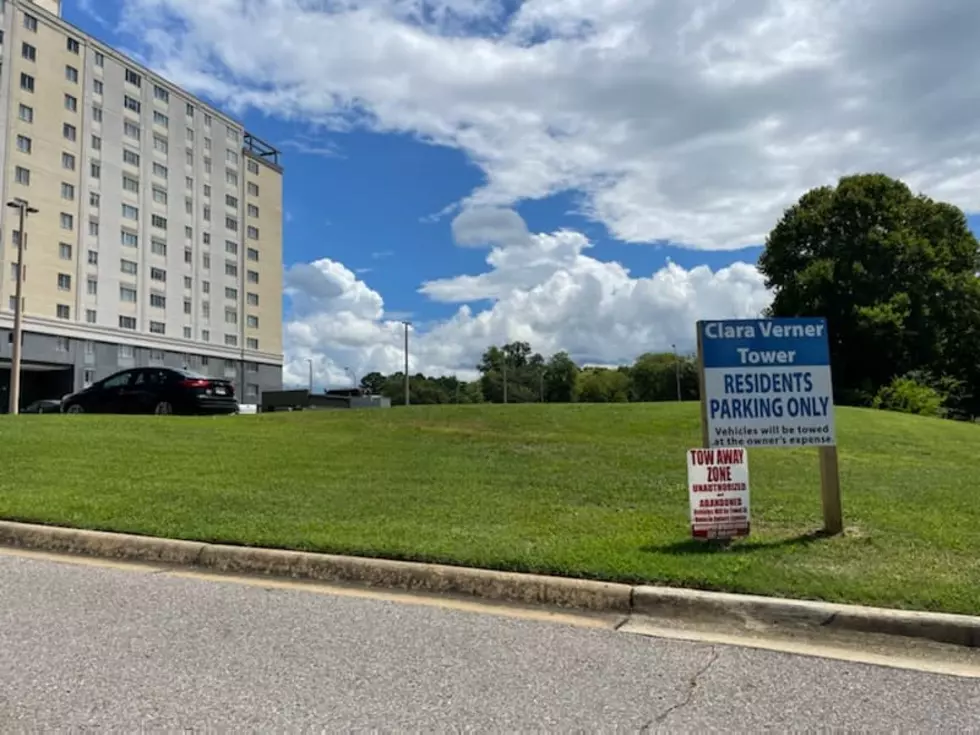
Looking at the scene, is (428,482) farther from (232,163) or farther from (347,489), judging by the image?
(232,163)

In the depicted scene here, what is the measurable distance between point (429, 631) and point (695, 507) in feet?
8.86

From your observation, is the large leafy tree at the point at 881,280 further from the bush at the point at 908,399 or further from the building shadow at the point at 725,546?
the building shadow at the point at 725,546

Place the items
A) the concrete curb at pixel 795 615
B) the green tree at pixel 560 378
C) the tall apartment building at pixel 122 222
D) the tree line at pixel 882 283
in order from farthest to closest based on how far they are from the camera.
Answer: the green tree at pixel 560 378, the tall apartment building at pixel 122 222, the tree line at pixel 882 283, the concrete curb at pixel 795 615

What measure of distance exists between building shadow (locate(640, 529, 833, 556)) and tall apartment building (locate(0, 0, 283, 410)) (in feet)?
203

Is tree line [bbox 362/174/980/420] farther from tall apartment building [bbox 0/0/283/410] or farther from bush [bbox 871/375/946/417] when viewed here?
tall apartment building [bbox 0/0/283/410]

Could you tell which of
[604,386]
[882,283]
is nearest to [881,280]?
[882,283]

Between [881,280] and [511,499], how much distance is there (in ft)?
142

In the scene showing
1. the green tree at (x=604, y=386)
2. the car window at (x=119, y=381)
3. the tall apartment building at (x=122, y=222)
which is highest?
the tall apartment building at (x=122, y=222)

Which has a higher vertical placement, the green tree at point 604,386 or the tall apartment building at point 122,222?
the tall apartment building at point 122,222

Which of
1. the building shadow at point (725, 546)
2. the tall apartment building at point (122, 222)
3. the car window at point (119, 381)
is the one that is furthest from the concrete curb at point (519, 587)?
the tall apartment building at point (122, 222)

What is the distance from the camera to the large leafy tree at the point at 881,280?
147 feet

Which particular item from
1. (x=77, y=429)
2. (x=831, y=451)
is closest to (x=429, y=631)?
(x=831, y=451)

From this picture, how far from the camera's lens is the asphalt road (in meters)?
3.69

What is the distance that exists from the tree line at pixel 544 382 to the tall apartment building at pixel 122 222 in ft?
114
